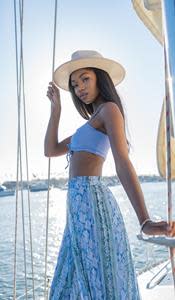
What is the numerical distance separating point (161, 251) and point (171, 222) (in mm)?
10853

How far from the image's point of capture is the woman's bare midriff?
4.27 feet

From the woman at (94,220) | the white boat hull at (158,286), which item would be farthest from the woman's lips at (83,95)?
the white boat hull at (158,286)

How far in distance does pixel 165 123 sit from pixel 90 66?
70cm

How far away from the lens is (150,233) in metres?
0.86

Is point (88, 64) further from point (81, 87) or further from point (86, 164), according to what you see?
point (86, 164)

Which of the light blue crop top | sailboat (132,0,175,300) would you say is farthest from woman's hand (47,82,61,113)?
sailboat (132,0,175,300)

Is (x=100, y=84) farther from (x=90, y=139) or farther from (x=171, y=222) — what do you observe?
(x=171, y=222)

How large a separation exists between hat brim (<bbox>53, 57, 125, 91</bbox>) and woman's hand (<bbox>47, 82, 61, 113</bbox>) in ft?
0.09

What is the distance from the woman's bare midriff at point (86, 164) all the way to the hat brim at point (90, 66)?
311mm

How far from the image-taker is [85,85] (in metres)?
1.39

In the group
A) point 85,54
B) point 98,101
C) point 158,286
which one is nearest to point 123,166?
point 98,101

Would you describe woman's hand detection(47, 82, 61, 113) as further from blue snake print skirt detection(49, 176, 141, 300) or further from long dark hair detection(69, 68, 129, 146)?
blue snake print skirt detection(49, 176, 141, 300)

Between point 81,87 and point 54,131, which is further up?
point 81,87

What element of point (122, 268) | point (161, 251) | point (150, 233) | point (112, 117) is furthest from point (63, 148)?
point (161, 251)
